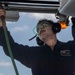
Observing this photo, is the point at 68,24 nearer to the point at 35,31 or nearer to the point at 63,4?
the point at 35,31

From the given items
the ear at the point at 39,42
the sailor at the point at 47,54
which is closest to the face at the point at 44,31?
the sailor at the point at 47,54

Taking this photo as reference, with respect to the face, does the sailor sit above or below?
below

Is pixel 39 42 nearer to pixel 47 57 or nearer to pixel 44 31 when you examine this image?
pixel 44 31

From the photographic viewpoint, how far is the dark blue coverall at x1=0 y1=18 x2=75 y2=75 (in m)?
2.55

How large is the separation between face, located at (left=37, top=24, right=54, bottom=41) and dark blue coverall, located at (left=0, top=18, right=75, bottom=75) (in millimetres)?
97

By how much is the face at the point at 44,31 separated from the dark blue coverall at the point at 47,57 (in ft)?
0.32

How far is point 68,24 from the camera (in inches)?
117

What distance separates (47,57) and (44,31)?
1.05 feet

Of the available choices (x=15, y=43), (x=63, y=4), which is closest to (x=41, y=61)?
(x=15, y=43)

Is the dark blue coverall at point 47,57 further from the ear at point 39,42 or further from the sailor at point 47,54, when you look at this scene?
the ear at point 39,42

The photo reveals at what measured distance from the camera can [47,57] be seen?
8.70 ft

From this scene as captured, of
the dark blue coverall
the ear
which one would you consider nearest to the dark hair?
the ear

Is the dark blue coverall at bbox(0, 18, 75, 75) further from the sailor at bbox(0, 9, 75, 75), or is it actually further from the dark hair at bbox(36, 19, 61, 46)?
the dark hair at bbox(36, 19, 61, 46)

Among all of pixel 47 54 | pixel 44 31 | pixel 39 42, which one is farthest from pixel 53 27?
pixel 47 54
